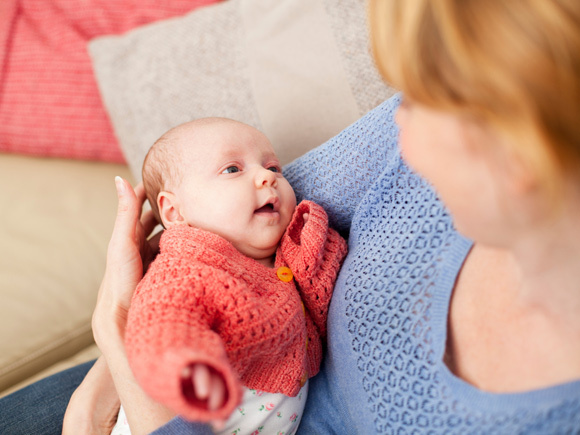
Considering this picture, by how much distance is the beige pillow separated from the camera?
4.37 feet

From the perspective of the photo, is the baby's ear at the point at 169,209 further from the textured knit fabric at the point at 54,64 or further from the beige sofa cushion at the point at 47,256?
the textured knit fabric at the point at 54,64

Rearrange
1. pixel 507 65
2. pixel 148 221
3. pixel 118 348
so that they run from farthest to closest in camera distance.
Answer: pixel 148 221, pixel 118 348, pixel 507 65

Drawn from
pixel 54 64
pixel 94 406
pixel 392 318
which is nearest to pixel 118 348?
pixel 94 406

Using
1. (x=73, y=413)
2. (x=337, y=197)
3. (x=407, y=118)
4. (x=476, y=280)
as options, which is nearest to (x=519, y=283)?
(x=476, y=280)

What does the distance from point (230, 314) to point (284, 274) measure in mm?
217

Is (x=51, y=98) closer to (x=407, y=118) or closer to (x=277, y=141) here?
(x=277, y=141)

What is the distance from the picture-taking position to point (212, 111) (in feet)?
4.64

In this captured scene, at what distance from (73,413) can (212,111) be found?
34.5 inches

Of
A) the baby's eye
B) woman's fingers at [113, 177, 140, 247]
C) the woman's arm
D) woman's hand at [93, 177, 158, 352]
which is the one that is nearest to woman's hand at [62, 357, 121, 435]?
the woman's arm

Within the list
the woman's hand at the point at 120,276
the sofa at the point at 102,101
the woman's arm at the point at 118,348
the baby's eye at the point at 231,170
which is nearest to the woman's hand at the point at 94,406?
the woman's arm at the point at 118,348

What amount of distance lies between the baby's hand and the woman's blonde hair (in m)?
0.43

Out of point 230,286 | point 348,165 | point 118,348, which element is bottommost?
point 118,348

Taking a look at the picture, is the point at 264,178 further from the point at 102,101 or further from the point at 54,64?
the point at 54,64

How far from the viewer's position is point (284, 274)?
100 centimetres
